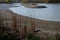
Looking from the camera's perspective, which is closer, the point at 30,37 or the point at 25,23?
the point at 30,37

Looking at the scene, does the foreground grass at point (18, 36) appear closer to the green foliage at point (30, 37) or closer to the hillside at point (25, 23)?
the green foliage at point (30, 37)

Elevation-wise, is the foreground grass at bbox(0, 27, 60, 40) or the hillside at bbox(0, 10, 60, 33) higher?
the hillside at bbox(0, 10, 60, 33)

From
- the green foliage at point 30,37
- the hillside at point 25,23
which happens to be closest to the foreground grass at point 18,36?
the green foliage at point 30,37

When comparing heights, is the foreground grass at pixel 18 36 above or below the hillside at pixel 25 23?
below

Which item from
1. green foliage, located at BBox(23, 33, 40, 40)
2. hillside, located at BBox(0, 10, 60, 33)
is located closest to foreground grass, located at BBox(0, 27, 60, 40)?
green foliage, located at BBox(23, 33, 40, 40)

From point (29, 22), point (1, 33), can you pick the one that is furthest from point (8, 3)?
point (1, 33)

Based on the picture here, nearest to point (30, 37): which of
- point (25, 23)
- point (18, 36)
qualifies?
point (18, 36)

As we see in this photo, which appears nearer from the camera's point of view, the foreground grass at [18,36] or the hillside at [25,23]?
the foreground grass at [18,36]

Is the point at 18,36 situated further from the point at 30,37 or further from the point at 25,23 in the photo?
the point at 25,23

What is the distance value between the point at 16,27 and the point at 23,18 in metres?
0.19

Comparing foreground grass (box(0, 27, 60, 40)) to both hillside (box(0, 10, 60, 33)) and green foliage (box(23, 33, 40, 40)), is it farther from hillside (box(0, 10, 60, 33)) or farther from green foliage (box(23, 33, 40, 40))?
hillside (box(0, 10, 60, 33))

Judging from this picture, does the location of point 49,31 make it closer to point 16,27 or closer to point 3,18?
point 16,27

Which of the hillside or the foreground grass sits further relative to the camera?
the hillside

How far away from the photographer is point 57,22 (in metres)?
1.73
